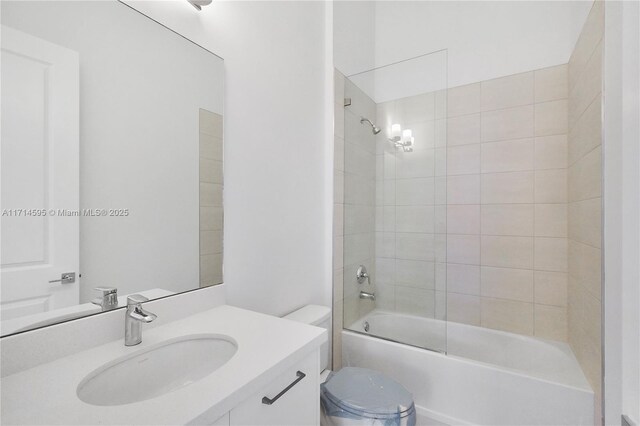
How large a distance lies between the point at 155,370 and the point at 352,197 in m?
1.54

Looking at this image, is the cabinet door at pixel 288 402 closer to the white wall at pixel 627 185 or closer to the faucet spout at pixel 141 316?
the faucet spout at pixel 141 316

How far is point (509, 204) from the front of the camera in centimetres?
213

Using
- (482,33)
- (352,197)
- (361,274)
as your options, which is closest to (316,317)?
(361,274)

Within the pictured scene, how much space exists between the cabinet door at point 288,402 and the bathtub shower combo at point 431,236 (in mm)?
994

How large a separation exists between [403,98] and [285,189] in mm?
1062

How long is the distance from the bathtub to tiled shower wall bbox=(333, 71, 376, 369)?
20 centimetres

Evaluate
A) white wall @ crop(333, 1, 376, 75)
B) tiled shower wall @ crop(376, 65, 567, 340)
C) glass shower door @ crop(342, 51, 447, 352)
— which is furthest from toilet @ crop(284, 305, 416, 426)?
white wall @ crop(333, 1, 376, 75)

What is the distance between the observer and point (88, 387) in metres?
0.69

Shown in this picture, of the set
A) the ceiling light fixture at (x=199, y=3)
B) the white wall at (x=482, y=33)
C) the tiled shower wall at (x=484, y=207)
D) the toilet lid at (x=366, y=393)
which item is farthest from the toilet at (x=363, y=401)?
the white wall at (x=482, y=33)

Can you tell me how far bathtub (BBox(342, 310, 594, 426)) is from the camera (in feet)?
4.70

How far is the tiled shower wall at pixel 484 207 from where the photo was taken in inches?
77.5

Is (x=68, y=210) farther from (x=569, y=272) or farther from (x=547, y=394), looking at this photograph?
(x=569, y=272)

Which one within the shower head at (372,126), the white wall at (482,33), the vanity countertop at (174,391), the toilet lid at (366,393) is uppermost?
the white wall at (482,33)

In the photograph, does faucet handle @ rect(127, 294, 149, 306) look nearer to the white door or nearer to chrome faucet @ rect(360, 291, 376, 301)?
the white door
